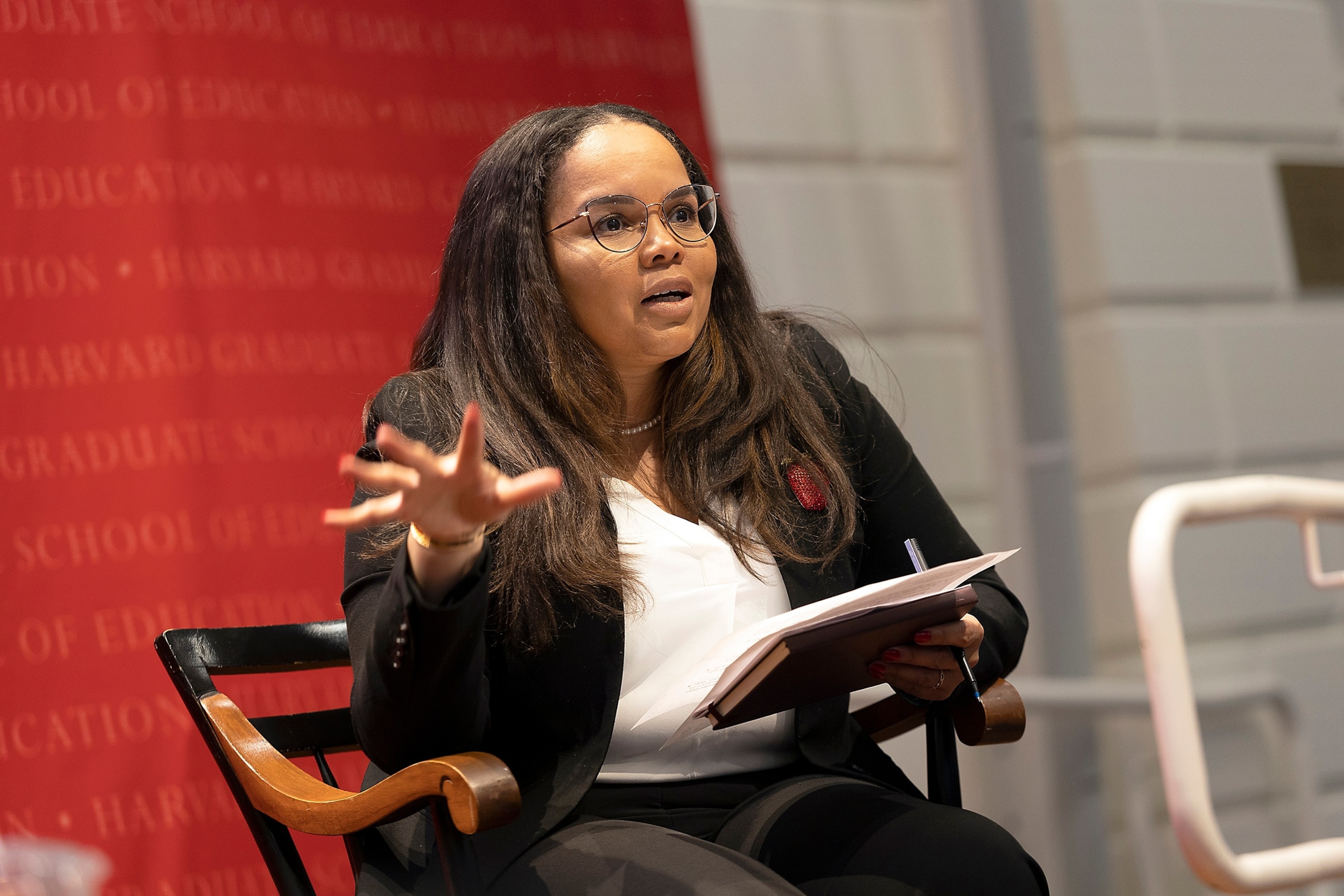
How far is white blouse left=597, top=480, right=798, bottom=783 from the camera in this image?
1407 mm

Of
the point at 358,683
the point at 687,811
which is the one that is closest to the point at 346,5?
the point at 358,683

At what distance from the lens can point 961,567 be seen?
122 cm

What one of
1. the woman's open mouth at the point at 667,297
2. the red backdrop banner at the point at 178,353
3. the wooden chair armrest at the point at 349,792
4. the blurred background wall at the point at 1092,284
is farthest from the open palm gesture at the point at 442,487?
the blurred background wall at the point at 1092,284

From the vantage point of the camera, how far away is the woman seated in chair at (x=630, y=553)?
4.04 feet

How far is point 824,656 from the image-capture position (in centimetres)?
118

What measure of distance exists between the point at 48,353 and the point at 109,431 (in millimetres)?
158

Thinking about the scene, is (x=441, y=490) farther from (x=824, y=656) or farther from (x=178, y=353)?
(x=178, y=353)

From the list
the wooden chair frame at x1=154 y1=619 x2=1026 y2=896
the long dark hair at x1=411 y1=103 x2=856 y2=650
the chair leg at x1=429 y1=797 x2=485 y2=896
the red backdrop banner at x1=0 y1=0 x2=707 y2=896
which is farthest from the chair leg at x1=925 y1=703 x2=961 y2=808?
the red backdrop banner at x1=0 y1=0 x2=707 y2=896

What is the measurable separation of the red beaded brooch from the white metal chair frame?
60 cm

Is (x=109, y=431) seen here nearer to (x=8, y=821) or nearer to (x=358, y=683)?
(x=8, y=821)

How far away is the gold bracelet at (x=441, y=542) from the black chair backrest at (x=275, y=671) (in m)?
0.38

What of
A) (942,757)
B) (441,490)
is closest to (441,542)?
(441,490)

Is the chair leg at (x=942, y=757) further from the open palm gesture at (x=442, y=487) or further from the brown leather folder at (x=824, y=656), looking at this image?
the open palm gesture at (x=442, y=487)

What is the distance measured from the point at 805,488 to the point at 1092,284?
1555mm
